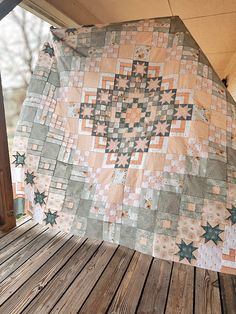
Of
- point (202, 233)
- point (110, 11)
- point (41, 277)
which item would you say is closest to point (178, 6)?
point (110, 11)

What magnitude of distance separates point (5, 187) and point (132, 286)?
1.18 metres

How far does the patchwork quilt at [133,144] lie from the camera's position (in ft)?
4.75

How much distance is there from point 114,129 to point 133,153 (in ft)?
0.79

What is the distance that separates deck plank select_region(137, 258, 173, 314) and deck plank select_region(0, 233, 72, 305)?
0.67 metres

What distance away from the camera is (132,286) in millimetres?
1321

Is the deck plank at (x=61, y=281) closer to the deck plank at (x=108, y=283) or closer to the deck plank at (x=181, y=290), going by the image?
the deck plank at (x=108, y=283)

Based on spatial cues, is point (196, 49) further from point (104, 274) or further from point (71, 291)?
point (71, 291)

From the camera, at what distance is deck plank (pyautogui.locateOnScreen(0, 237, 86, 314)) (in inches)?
46.1

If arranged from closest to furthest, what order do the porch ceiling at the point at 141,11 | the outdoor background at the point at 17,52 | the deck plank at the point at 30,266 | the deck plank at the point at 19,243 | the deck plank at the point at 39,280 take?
the deck plank at the point at 39,280 < the deck plank at the point at 30,266 < the deck plank at the point at 19,243 < the outdoor background at the point at 17,52 < the porch ceiling at the point at 141,11

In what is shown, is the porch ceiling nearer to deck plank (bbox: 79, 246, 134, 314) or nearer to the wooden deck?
the wooden deck

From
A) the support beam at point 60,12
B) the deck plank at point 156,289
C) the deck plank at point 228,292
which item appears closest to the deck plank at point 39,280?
the deck plank at point 156,289

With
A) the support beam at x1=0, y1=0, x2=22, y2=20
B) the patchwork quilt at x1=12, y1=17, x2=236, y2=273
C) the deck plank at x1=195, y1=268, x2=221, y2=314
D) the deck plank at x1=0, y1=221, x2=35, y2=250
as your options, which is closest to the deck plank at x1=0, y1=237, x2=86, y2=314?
the patchwork quilt at x1=12, y1=17, x2=236, y2=273

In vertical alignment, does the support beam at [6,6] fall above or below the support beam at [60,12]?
below

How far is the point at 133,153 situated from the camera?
162 cm
